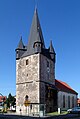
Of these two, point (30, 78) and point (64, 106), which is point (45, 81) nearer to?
point (30, 78)

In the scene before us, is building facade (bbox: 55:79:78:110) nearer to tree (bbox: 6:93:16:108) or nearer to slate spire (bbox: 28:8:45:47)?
slate spire (bbox: 28:8:45:47)

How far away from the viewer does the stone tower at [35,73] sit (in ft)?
183

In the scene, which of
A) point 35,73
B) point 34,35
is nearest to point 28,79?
point 35,73

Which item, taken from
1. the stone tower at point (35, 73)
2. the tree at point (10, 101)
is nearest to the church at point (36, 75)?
the stone tower at point (35, 73)


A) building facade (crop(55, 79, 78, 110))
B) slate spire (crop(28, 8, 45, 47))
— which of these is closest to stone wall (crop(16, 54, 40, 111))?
slate spire (crop(28, 8, 45, 47))

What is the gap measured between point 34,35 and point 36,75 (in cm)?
984

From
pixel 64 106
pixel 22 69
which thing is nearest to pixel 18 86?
pixel 22 69

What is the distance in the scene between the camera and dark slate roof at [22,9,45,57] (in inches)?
2327

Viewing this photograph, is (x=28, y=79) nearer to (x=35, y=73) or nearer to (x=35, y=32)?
(x=35, y=73)

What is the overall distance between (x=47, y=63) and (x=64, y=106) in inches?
568

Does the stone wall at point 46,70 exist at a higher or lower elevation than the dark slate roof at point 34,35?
lower

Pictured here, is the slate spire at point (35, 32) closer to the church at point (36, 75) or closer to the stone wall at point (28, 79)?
the church at point (36, 75)

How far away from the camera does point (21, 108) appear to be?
57969 millimetres

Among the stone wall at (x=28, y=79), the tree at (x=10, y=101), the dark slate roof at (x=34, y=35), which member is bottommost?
the tree at (x=10, y=101)
